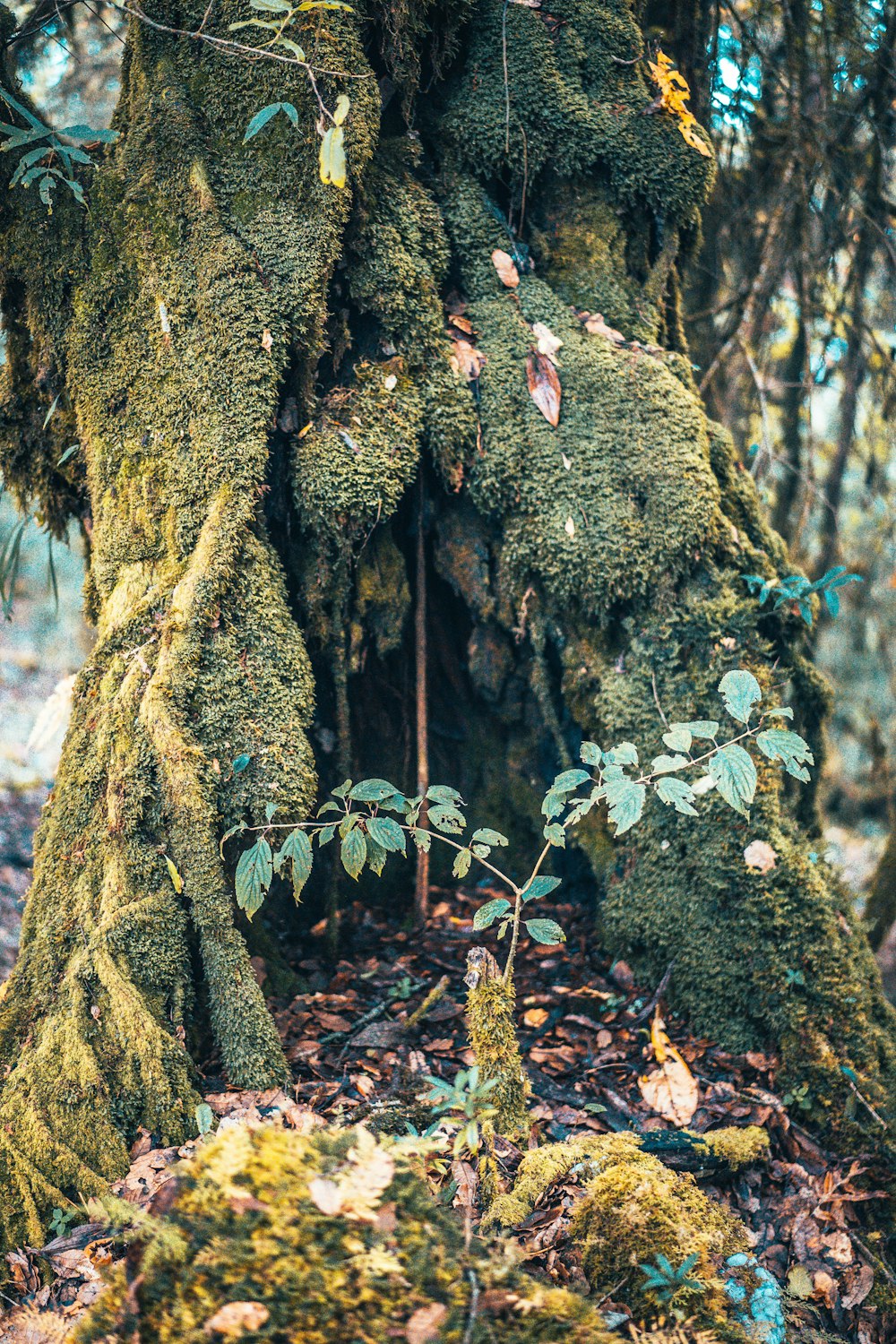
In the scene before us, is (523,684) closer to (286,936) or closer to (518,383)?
(518,383)

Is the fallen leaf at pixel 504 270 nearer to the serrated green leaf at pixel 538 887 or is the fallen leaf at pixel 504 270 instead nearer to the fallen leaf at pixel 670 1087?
the serrated green leaf at pixel 538 887

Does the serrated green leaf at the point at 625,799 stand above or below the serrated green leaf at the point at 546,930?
above

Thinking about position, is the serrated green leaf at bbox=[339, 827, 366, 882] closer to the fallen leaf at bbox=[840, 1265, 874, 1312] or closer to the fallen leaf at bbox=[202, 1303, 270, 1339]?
the fallen leaf at bbox=[202, 1303, 270, 1339]

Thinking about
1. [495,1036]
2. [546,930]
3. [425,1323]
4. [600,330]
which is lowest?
[425,1323]

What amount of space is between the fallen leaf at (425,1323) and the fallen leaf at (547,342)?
3011 millimetres

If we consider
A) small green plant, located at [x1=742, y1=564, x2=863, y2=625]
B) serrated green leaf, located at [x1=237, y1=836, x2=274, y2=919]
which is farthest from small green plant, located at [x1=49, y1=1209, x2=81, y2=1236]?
small green plant, located at [x1=742, y1=564, x2=863, y2=625]

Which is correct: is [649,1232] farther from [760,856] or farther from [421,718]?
[421,718]

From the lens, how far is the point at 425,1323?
1336mm

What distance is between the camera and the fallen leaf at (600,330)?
3264mm

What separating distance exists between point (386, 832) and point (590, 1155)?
1.04 metres

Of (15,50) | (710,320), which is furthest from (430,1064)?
(710,320)

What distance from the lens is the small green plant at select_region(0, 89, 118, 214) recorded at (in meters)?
2.71

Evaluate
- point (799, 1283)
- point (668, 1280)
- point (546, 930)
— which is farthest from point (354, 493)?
point (799, 1283)

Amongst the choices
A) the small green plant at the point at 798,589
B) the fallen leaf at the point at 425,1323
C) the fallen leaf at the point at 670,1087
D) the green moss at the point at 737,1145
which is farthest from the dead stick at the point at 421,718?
the fallen leaf at the point at 425,1323
